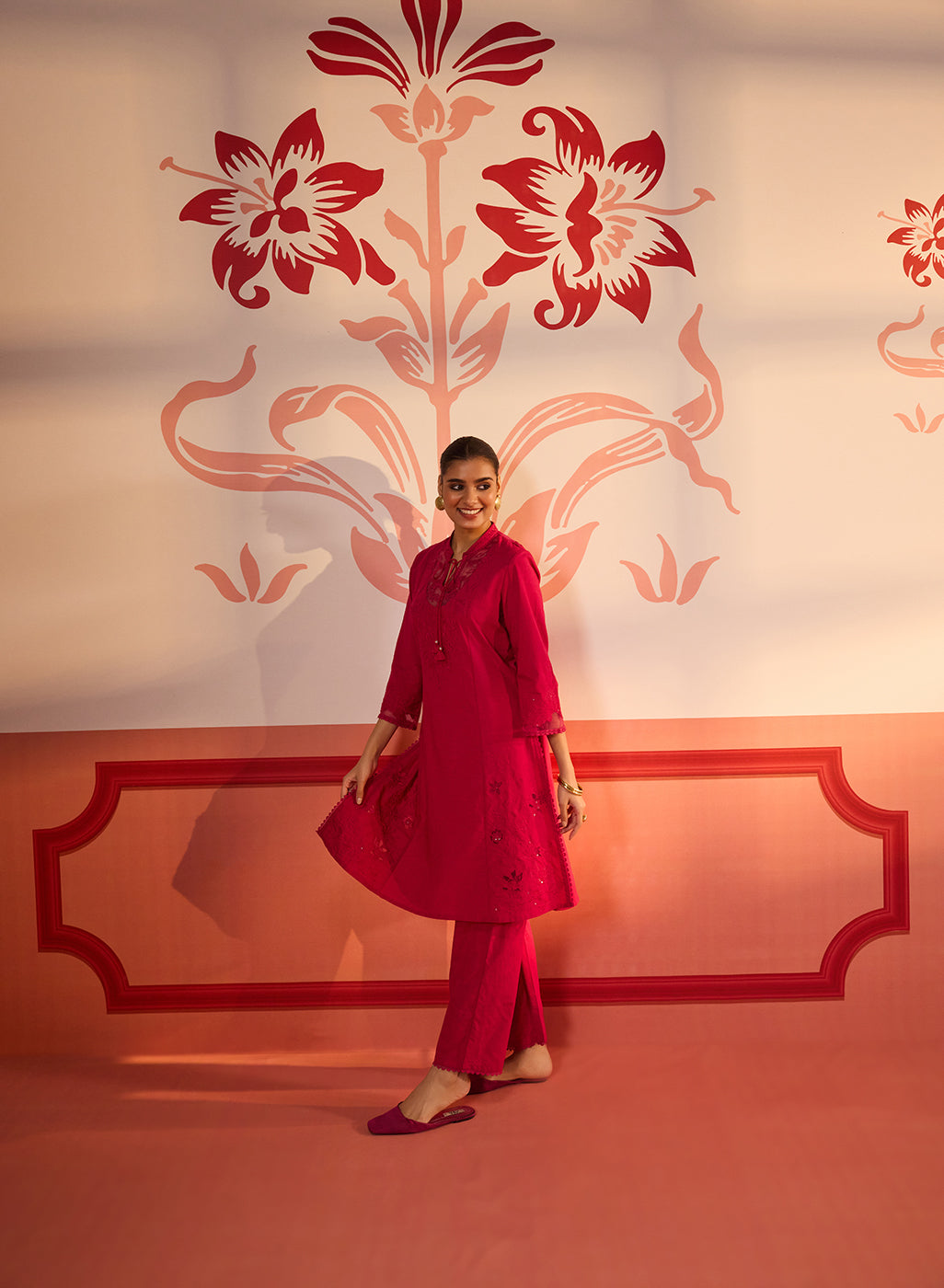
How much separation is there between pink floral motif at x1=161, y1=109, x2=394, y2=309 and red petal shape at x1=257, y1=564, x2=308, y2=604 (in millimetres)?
678

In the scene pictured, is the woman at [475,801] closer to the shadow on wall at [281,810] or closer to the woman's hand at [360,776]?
the woman's hand at [360,776]

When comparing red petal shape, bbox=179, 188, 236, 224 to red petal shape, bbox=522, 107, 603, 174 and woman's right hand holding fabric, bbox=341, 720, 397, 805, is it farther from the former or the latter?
woman's right hand holding fabric, bbox=341, 720, 397, 805

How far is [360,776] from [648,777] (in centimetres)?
78

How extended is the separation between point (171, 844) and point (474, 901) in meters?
0.89

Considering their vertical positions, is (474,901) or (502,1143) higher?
(474,901)

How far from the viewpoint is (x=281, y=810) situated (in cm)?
235

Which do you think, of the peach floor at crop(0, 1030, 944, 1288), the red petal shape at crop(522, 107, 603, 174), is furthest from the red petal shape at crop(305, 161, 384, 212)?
the peach floor at crop(0, 1030, 944, 1288)

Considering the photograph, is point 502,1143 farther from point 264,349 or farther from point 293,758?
point 264,349

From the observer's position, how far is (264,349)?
231 cm

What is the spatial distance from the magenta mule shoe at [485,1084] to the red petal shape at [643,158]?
7.40 ft

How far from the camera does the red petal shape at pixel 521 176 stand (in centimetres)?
230

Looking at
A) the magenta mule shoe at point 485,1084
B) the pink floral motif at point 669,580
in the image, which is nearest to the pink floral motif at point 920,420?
the pink floral motif at point 669,580

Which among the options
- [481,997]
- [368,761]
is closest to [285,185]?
[368,761]

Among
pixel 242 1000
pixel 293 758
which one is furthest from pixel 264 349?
pixel 242 1000
